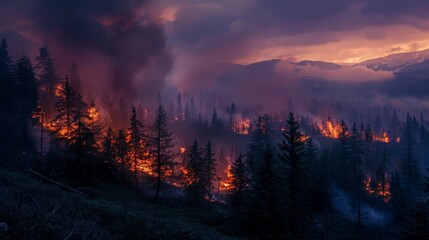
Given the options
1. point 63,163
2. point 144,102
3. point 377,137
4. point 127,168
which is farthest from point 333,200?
point 144,102

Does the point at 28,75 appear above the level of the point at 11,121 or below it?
above

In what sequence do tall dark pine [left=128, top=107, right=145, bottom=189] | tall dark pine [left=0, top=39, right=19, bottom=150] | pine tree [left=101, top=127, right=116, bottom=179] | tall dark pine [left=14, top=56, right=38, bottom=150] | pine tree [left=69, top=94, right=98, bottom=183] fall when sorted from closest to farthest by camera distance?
pine tree [left=69, top=94, right=98, bottom=183] → tall dark pine [left=128, top=107, right=145, bottom=189] → pine tree [left=101, top=127, right=116, bottom=179] → tall dark pine [left=14, top=56, right=38, bottom=150] → tall dark pine [left=0, top=39, right=19, bottom=150]

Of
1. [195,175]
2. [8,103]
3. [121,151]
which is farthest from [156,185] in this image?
[8,103]

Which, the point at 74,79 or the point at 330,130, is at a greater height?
the point at 74,79

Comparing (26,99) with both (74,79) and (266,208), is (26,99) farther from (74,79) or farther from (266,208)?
(266,208)

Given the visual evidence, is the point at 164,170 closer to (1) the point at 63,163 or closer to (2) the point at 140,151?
(2) the point at 140,151

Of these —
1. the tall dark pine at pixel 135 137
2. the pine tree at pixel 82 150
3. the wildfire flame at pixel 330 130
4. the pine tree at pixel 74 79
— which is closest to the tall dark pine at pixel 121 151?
the tall dark pine at pixel 135 137

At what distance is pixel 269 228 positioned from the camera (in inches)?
848

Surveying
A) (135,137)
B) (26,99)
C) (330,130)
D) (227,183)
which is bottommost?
(227,183)

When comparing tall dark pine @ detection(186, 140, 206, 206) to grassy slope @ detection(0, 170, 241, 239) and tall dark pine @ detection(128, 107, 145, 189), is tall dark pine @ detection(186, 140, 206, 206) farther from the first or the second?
grassy slope @ detection(0, 170, 241, 239)

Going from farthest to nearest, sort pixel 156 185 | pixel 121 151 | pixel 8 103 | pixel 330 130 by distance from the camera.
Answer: pixel 330 130 < pixel 8 103 < pixel 121 151 < pixel 156 185

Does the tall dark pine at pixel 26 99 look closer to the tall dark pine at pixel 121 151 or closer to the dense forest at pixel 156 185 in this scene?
the dense forest at pixel 156 185

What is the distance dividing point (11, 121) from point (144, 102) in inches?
5742

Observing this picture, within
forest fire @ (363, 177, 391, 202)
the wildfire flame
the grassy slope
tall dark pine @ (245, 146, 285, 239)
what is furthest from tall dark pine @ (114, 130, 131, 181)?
the wildfire flame
